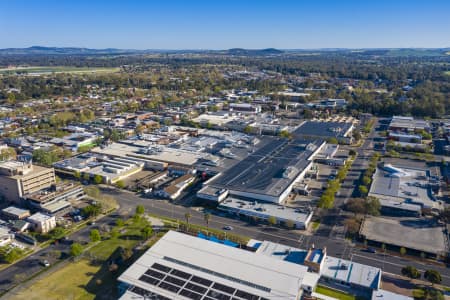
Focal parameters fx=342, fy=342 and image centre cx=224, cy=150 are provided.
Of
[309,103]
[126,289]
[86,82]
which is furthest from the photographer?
[86,82]

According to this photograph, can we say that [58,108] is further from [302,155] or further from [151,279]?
[151,279]

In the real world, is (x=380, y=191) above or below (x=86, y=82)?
below

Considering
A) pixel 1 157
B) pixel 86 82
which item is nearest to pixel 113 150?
pixel 1 157

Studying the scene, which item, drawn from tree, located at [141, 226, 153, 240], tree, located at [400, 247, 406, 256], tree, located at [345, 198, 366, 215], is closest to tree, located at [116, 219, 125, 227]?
tree, located at [141, 226, 153, 240]

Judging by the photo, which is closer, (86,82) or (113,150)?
(113,150)

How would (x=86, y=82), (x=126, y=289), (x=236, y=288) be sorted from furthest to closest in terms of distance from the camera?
(x=86, y=82) → (x=126, y=289) → (x=236, y=288)

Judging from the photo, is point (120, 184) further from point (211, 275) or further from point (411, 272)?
point (411, 272)
